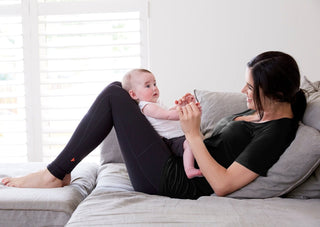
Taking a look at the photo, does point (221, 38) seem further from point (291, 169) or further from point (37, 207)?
point (37, 207)

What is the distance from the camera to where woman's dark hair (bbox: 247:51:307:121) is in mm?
1462

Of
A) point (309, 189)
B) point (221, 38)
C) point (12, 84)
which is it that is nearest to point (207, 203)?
point (309, 189)

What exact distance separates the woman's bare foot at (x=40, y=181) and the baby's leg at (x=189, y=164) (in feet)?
1.83

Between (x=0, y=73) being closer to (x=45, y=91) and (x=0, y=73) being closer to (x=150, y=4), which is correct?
(x=45, y=91)

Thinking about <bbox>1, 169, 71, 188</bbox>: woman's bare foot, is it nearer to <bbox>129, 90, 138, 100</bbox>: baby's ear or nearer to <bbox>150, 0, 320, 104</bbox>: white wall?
<bbox>129, 90, 138, 100</bbox>: baby's ear

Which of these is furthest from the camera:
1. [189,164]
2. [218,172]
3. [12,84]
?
[12,84]

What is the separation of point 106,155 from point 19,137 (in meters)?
1.14

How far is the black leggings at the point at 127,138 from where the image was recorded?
1.60 m

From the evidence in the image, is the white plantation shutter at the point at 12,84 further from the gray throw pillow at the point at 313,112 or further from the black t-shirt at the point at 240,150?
the gray throw pillow at the point at 313,112

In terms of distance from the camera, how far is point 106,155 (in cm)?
223

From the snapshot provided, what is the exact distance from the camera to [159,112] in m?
1.69

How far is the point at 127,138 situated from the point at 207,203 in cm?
41

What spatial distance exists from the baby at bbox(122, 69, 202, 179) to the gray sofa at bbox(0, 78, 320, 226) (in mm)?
187

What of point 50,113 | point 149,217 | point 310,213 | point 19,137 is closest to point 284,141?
point 310,213
